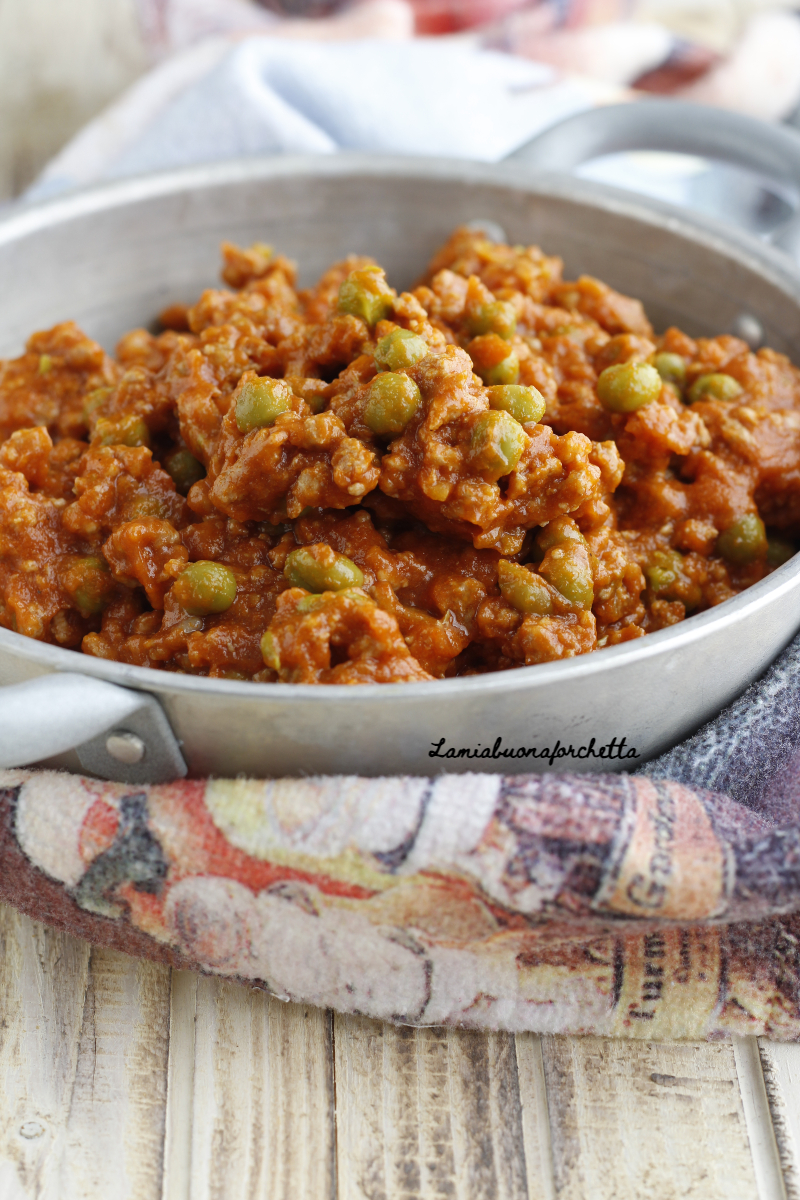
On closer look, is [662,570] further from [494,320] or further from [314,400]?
[314,400]

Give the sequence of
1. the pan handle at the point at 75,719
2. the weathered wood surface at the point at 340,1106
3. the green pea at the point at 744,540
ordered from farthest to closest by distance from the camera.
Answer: the green pea at the point at 744,540, the weathered wood surface at the point at 340,1106, the pan handle at the point at 75,719

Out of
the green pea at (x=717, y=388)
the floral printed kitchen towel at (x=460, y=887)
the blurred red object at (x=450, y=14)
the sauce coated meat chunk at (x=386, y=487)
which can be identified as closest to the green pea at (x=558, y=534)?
the sauce coated meat chunk at (x=386, y=487)

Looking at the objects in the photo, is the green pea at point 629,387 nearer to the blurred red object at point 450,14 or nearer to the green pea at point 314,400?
the green pea at point 314,400

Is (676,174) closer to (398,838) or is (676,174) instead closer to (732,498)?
(732,498)

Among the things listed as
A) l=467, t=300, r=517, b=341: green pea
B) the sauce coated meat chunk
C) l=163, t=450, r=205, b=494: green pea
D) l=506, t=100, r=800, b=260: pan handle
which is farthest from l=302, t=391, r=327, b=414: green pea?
l=506, t=100, r=800, b=260: pan handle

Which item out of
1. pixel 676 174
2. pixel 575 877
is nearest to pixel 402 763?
pixel 575 877

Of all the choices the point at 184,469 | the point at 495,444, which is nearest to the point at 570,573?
the point at 495,444
